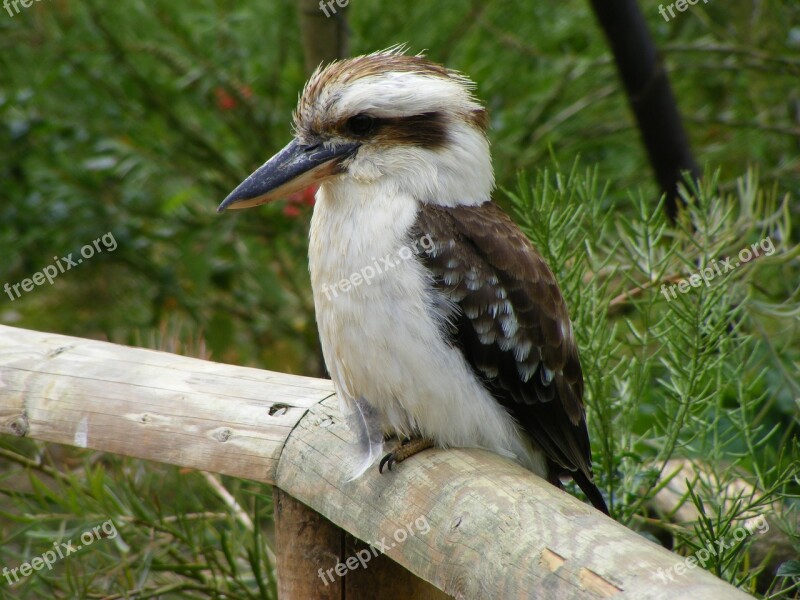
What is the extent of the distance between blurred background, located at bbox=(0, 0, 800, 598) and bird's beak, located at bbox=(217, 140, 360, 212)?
1131 millimetres

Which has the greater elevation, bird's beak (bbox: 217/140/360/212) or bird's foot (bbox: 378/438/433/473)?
bird's beak (bbox: 217/140/360/212)

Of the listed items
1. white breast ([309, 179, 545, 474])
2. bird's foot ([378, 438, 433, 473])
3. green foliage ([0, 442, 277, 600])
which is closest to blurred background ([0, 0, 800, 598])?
green foliage ([0, 442, 277, 600])

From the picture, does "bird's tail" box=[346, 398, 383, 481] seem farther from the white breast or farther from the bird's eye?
the bird's eye

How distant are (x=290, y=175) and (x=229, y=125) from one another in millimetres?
1667

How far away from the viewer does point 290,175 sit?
66.0 inches

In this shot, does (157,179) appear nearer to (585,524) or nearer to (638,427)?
(638,427)

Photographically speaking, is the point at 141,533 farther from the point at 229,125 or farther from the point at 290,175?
the point at 229,125

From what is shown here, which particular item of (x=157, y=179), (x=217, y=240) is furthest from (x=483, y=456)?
(x=157, y=179)

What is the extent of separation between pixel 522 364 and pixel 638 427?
2.21 feet

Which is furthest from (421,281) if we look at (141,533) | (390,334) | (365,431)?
(141,533)

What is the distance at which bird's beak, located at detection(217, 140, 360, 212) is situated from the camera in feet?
5.48

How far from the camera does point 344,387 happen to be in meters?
1.63

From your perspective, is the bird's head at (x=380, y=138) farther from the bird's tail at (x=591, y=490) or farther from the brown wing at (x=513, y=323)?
the bird's tail at (x=591, y=490)

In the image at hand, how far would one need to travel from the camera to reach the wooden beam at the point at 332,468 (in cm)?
109
